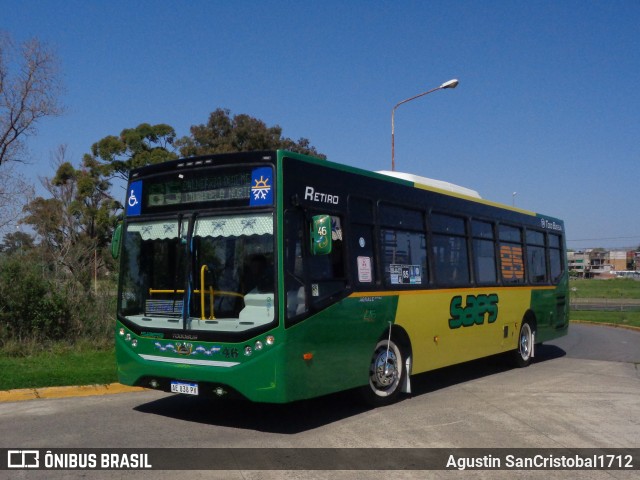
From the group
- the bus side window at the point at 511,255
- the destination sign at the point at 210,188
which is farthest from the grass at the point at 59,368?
the bus side window at the point at 511,255

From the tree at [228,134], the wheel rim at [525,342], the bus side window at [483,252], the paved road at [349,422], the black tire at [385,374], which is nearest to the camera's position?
the paved road at [349,422]

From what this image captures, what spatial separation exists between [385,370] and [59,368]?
19.0 feet

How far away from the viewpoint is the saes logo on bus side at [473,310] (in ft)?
36.4

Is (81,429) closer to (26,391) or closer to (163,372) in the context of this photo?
(163,372)

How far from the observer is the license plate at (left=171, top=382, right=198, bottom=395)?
768cm

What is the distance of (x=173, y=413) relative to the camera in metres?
8.71

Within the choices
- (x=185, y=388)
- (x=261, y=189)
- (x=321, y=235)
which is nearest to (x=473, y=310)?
(x=321, y=235)

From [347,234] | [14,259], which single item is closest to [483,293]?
[347,234]

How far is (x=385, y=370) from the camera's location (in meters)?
9.30

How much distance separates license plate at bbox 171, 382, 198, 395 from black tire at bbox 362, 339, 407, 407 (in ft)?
8.00

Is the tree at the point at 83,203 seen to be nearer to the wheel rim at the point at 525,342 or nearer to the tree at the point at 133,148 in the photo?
the tree at the point at 133,148

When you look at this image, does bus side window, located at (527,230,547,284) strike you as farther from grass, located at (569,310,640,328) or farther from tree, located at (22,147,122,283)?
tree, located at (22,147,122,283)

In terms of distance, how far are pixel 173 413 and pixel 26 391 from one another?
2376mm

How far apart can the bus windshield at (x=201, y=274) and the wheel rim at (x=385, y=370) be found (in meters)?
2.32
